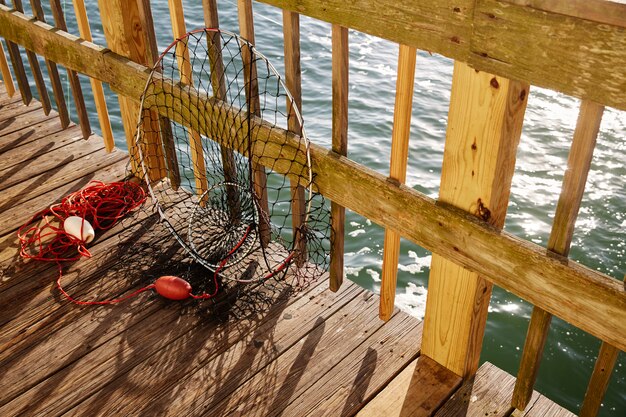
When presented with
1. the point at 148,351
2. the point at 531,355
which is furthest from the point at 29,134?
the point at 531,355

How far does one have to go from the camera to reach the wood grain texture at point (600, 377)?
2.36 metres

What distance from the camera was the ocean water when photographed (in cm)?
496

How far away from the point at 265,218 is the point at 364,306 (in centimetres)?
69

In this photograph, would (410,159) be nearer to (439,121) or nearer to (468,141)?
(439,121)

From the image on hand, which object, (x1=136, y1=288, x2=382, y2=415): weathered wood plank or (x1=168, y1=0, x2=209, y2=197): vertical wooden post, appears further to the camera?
(x1=168, y1=0, x2=209, y2=197): vertical wooden post

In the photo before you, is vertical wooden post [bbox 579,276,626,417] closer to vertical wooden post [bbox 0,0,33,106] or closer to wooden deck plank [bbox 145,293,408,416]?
wooden deck plank [bbox 145,293,408,416]

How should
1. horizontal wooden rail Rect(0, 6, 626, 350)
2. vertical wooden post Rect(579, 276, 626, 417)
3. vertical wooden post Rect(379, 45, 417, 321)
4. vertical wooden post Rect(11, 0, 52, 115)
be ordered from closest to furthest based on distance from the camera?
horizontal wooden rail Rect(0, 6, 626, 350) < vertical wooden post Rect(579, 276, 626, 417) < vertical wooden post Rect(379, 45, 417, 321) < vertical wooden post Rect(11, 0, 52, 115)

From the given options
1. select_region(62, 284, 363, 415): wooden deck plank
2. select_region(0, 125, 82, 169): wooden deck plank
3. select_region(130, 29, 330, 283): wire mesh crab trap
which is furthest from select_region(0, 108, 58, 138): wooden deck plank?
select_region(62, 284, 363, 415): wooden deck plank

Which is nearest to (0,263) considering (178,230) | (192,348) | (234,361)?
(178,230)

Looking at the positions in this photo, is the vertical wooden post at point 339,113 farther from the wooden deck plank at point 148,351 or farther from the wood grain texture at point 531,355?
the wood grain texture at point 531,355

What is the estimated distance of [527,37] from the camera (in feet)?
6.57

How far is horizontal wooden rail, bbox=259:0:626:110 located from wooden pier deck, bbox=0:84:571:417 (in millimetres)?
1507

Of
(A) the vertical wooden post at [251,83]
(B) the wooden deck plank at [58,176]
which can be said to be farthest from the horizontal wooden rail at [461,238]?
(B) the wooden deck plank at [58,176]

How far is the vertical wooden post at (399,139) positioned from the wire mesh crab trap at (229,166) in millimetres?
331
